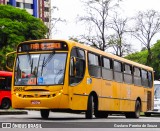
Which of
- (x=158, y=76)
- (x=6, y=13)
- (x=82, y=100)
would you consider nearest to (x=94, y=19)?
(x=6, y=13)

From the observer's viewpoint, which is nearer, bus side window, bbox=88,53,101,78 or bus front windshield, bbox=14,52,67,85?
bus front windshield, bbox=14,52,67,85

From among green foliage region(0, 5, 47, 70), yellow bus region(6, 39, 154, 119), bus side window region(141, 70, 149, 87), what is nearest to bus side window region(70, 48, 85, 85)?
yellow bus region(6, 39, 154, 119)

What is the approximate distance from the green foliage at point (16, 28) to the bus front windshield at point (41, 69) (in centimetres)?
3467

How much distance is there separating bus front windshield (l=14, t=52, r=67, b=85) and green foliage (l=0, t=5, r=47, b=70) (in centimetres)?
3467

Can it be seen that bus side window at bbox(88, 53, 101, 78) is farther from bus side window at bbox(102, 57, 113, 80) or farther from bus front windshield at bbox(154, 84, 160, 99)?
bus front windshield at bbox(154, 84, 160, 99)

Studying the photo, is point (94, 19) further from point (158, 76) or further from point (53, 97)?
point (158, 76)

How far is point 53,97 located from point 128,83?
7.78m

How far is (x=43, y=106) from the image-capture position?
692 inches

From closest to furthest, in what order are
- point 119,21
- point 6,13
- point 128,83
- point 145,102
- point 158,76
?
point 128,83 < point 145,102 < point 119,21 < point 6,13 < point 158,76

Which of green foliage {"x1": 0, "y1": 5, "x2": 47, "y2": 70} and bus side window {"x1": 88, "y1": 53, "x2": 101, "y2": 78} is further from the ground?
green foliage {"x1": 0, "y1": 5, "x2": 47, "y2": 70}

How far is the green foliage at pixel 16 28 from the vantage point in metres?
Answer: 56.3

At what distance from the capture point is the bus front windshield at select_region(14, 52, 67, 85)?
58.0 feet

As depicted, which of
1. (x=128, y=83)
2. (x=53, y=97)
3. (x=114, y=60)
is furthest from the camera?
(x=128, y=83)

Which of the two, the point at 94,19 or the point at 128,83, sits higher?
the point at 94,19
